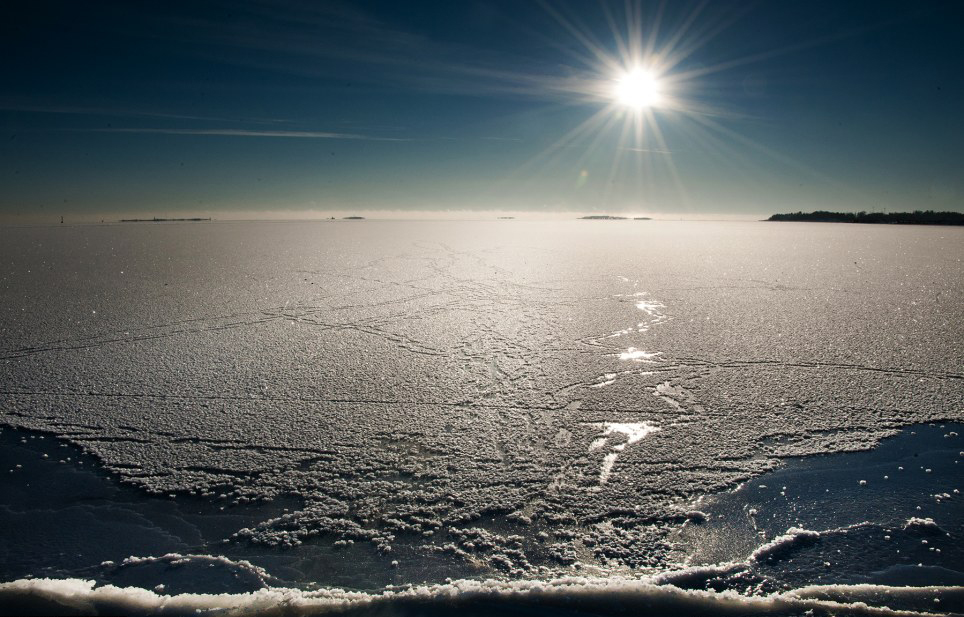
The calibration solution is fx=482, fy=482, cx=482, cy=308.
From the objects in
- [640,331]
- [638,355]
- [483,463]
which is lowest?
[483,463]

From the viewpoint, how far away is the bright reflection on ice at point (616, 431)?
1.79 m

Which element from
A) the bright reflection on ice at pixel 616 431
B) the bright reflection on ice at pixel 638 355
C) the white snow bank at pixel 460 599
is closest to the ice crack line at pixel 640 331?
the bright reflection on ice at pixel 638 355

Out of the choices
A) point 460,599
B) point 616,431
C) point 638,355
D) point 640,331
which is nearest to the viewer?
point 460,599

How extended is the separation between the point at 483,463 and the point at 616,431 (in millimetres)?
607

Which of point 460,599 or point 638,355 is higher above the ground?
point 638,355

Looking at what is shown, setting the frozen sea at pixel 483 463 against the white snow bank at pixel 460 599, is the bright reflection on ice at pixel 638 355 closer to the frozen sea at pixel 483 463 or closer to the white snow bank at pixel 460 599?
the frozen sea at pixel 483 463

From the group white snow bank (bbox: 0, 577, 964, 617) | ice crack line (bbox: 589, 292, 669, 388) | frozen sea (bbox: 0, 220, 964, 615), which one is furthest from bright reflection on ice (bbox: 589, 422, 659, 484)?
white snow bank (bbox: 0, 577, 964, 617)

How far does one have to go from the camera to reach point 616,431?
2029 millimetres

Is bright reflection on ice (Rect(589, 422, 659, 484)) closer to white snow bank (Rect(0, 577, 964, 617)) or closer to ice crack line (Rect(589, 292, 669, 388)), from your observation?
ice crack line (Rect(589, 292, 669, 388))

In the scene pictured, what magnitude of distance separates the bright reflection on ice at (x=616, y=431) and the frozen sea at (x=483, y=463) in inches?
0.4

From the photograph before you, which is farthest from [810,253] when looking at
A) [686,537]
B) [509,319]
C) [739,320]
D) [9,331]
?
[9,331]

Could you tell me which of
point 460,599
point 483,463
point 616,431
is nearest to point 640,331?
point 616,431

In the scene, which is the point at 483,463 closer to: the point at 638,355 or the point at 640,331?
the point at 638,355

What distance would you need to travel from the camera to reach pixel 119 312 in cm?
405
